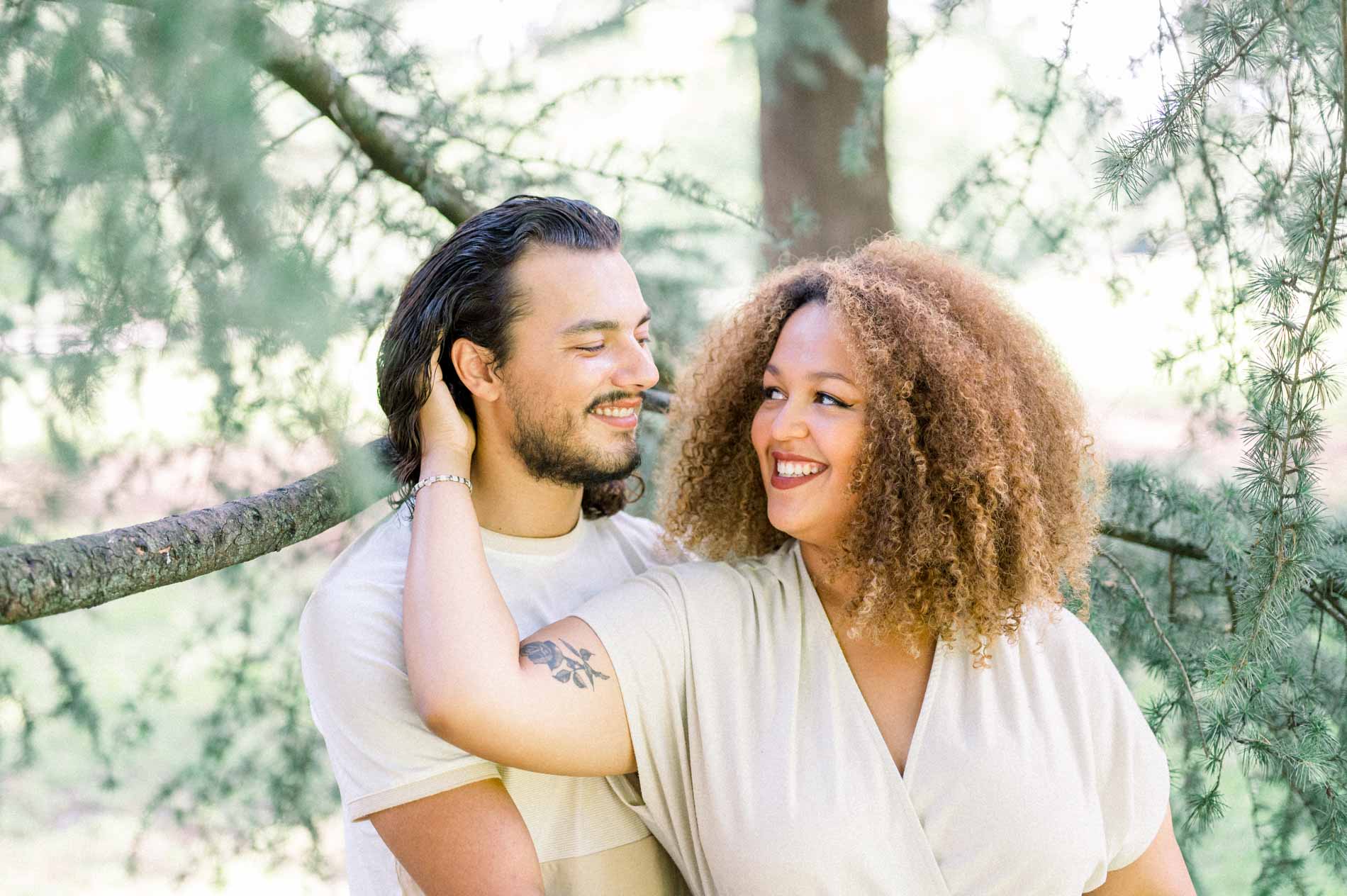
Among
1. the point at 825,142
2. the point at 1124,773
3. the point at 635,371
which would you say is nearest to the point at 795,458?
the point at 635,371

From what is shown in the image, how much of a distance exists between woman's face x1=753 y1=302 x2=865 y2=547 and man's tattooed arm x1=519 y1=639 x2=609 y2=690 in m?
0.40

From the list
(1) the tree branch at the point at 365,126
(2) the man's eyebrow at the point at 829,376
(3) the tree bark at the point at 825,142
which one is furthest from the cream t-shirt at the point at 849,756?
(3) the tree bark at the point at 825,142

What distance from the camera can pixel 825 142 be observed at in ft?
13.3

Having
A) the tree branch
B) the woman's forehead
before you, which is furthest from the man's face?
the tree branch

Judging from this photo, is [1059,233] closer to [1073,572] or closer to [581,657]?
[1073,572]

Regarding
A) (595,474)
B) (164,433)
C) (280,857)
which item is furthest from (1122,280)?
(280,857)

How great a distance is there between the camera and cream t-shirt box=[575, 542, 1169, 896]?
1787 millimetres

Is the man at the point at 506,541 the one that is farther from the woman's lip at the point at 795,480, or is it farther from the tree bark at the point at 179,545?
the woman's lip at the point at 795,480

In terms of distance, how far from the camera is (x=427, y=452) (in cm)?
199

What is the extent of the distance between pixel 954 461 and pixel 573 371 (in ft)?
2.23

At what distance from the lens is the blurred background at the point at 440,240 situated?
1.23m

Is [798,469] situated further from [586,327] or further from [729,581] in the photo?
[586,327]

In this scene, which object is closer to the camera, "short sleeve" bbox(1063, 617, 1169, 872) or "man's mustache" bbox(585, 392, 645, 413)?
"short sleeve" bbox(1063, 617, 1169, 872)

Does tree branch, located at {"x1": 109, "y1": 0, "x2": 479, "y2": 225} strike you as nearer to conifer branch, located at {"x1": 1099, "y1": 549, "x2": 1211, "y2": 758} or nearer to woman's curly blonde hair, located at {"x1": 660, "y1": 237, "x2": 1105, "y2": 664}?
woman's curly blonde hair, located at {"x1": 660, "y1": 237, "x2": 1105, "y2": 664}
